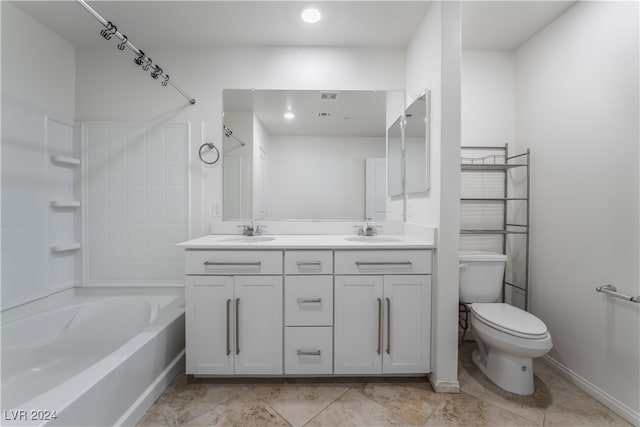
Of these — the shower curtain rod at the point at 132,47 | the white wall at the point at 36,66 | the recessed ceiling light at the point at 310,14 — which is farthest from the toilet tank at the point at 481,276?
the white wall at the point at 36,66

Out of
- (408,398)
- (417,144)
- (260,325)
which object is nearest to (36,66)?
(260,325)

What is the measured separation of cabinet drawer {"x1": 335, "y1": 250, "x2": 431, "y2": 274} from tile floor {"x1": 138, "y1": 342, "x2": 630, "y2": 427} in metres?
0.73

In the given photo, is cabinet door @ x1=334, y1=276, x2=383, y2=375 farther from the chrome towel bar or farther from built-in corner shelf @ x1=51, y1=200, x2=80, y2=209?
built-in corner shelf @ x1=51, y1=200, x2=80, y2=209

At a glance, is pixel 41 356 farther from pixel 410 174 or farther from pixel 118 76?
pixel 410 174

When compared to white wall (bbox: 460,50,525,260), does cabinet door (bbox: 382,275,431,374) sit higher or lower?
lower

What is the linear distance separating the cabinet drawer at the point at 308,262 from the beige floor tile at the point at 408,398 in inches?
30.9

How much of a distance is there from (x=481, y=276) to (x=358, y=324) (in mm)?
985

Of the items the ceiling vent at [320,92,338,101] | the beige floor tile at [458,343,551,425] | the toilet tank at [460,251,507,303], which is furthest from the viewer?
the ceiling vent at [320,92,338,101]

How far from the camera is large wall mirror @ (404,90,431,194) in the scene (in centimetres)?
184

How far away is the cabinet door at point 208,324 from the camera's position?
5.49 feet

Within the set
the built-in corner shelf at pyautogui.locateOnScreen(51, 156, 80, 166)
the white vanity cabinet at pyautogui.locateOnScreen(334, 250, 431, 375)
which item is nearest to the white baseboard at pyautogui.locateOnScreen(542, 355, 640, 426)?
the white vanity cabinet at pyautogui.locateOnScreen(334, 250, 431, 375)

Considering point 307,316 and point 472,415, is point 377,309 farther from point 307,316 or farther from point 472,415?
point 472,415

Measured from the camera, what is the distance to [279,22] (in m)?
1.94

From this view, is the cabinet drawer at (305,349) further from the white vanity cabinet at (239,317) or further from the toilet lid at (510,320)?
the toilet lid at (510,320)
